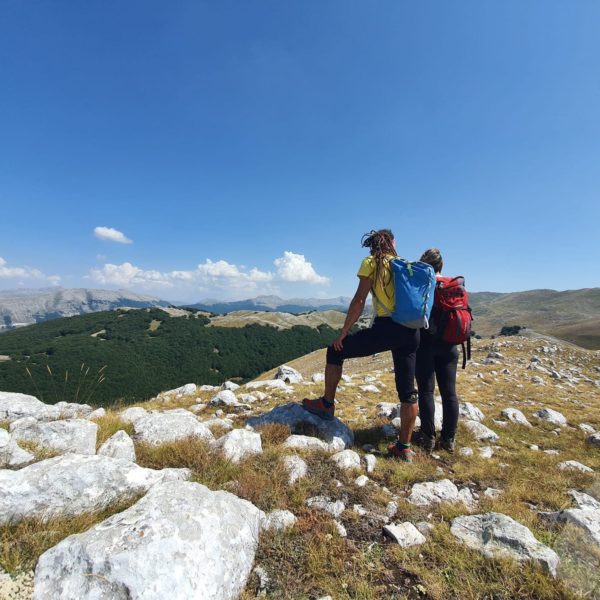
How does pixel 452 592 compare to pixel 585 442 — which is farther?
pixel 585 442

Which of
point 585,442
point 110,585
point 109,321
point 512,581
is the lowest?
point 109,321

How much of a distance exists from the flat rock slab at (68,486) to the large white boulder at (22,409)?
391 cm

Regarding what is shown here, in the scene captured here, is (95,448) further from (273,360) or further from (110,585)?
(273,360)

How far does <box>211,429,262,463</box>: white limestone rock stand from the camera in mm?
4809

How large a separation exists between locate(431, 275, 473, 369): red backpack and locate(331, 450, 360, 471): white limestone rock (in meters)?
2.88

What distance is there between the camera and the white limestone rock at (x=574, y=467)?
5562 millimetres

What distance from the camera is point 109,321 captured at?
566 feet

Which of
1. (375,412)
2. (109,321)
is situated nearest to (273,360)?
(109,321)

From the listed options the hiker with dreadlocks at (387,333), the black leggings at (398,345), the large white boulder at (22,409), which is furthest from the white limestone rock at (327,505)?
the large white boulder at (22,409)

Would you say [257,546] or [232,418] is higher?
[257,546]

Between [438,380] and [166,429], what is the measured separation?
5.44 m

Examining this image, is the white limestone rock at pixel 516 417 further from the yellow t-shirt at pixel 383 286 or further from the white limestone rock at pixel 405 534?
the white limestone rock at pixel 405 534

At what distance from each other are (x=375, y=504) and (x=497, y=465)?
10.1 ft

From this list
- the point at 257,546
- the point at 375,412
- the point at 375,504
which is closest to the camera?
the point at 257,546
